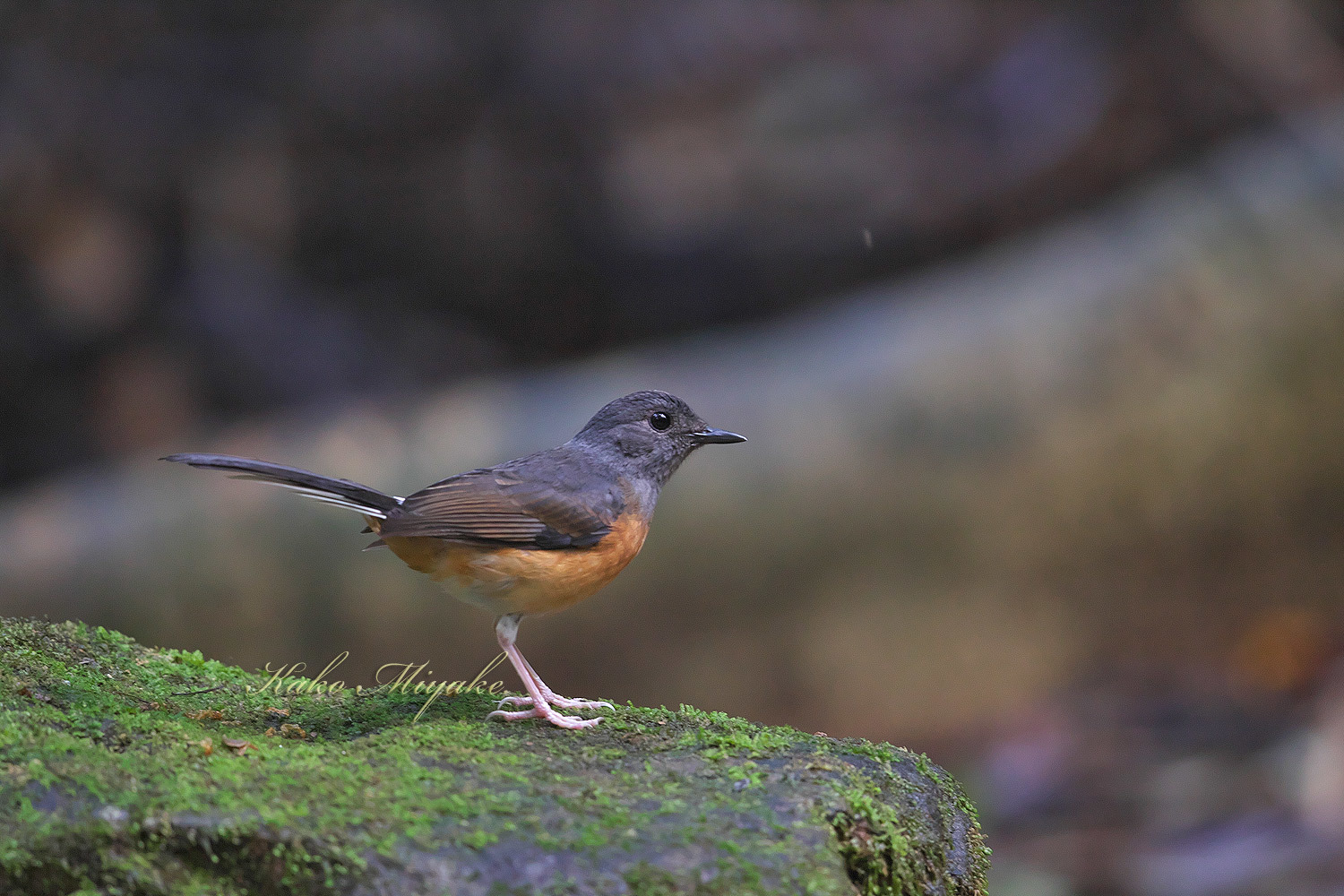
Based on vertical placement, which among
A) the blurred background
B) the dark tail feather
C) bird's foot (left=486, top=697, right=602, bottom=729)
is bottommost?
bird's foot (left=486, top=697, right=602, bottom=729)

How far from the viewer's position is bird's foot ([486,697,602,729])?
3.48m

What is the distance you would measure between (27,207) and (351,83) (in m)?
2.74

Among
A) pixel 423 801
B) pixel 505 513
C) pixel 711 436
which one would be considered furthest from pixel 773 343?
pixel 423 801

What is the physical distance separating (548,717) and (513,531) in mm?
635

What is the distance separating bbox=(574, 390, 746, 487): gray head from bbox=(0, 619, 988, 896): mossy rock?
111cm

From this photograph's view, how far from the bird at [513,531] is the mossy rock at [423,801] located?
40 centimetres

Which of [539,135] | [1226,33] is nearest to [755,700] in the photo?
[539,135]

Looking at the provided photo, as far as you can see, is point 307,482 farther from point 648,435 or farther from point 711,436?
point 711,436

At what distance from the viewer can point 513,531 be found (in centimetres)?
379

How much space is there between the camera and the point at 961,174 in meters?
9.52

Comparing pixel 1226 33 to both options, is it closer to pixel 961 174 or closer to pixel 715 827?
pixel 961 174

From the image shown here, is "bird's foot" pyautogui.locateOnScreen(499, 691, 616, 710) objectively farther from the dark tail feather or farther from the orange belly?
the dark tail feather

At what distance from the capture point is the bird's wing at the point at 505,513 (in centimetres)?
374

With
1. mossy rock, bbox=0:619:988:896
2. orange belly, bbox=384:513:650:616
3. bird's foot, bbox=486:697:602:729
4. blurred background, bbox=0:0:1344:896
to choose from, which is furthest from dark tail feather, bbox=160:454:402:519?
blurred background, bbox=0:0:1344:896
